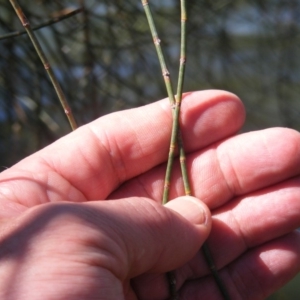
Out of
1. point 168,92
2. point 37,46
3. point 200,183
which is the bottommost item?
point 200,183

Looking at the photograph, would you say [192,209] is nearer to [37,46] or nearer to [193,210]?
[193,210]

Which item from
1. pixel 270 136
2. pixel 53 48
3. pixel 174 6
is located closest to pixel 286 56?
pixel 174 6

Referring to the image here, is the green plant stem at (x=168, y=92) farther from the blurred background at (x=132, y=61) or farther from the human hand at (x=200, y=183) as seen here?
the blurred background at (x=132, y=61)

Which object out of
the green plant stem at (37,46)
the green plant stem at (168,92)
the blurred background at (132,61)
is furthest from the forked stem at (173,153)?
the blurred background at (132,61)

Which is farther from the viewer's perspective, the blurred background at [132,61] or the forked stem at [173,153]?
the blurred background at [132,61]

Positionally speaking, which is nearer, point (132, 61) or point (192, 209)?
point (192, 209)

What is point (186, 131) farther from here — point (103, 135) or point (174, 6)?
point (174, 6)

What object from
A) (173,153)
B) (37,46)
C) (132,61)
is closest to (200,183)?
(173,153)

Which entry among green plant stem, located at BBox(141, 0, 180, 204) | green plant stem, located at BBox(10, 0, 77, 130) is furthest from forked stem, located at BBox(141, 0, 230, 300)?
green plant stem, located at BBox(10, 0, 77, 130)
